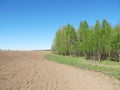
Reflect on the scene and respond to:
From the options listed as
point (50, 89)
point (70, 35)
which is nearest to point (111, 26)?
point (70, 35)

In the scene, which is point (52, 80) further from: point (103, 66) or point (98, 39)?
point (98, 39)

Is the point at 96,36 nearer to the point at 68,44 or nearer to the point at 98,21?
the point at 98,21

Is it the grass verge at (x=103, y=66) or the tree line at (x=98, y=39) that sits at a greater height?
the tree line at (x=98, y=39)

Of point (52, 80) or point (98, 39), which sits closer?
point (52, 80)

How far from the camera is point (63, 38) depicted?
7688 cm

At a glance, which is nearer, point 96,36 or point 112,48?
point 112,48

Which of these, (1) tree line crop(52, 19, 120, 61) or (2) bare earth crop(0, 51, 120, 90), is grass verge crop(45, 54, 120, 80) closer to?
(2) bare earth crop(0, 51, 120, 90)

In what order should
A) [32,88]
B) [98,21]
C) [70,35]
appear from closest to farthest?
[32,88] → [98,21] → [70,35]

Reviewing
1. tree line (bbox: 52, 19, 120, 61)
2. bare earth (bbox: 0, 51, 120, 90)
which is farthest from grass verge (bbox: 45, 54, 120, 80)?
tree line (bbox: 52, 19, 120, 61)

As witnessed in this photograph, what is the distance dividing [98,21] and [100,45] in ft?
26.0

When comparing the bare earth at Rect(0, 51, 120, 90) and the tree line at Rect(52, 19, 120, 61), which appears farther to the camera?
the tree line at Rect(52, 19, 120, 61)

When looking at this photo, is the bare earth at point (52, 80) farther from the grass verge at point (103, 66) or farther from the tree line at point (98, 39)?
the tree line at point (98, 39)

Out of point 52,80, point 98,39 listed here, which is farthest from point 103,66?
point 98,39

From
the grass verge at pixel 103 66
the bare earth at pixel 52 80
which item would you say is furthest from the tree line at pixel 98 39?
the bare earth at pixel 52 80
